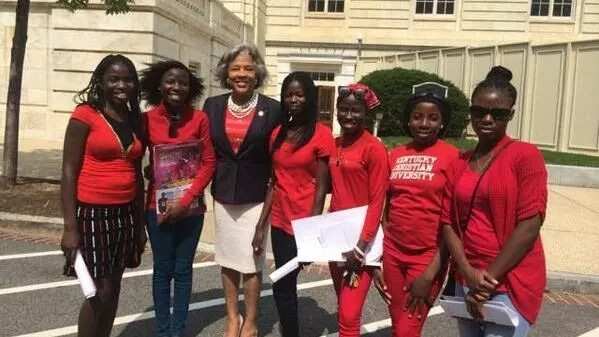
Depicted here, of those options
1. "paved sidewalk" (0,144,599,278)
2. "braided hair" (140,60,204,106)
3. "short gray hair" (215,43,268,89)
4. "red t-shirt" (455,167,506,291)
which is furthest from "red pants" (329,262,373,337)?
"paved sidewalk" (0,144,599,278)

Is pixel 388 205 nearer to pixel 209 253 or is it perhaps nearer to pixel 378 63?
pixel 209 253

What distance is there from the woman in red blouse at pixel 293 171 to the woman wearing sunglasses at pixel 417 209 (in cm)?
56

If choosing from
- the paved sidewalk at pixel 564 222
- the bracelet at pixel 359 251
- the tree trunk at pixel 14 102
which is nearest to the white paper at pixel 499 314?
the bracelet at pixel 359 251

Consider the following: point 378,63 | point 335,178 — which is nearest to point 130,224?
point 335,178

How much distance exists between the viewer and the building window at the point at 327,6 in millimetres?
33156

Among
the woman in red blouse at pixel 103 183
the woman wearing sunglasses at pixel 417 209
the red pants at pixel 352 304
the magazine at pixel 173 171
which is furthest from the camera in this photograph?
the magazine at pixel 173 171

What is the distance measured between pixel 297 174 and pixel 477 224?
139 centimetres

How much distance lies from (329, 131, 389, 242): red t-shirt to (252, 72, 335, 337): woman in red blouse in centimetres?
18

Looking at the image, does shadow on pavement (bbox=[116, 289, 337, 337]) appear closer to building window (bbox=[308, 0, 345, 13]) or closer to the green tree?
the green tree

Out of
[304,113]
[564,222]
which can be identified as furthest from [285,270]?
[564,222]

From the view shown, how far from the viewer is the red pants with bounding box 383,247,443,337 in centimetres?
305

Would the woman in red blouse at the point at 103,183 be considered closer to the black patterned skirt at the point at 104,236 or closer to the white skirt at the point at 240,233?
the black patterned skirt at the point at 104,236

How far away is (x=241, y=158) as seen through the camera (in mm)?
3814

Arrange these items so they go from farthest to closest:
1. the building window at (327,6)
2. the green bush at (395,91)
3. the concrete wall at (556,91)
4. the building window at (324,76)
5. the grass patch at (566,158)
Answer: the building window at (327,6)
the building window at (324,76)
the green bush at (395,91)
the concrete wall at (556,91)
the grass patch at (566,158)
